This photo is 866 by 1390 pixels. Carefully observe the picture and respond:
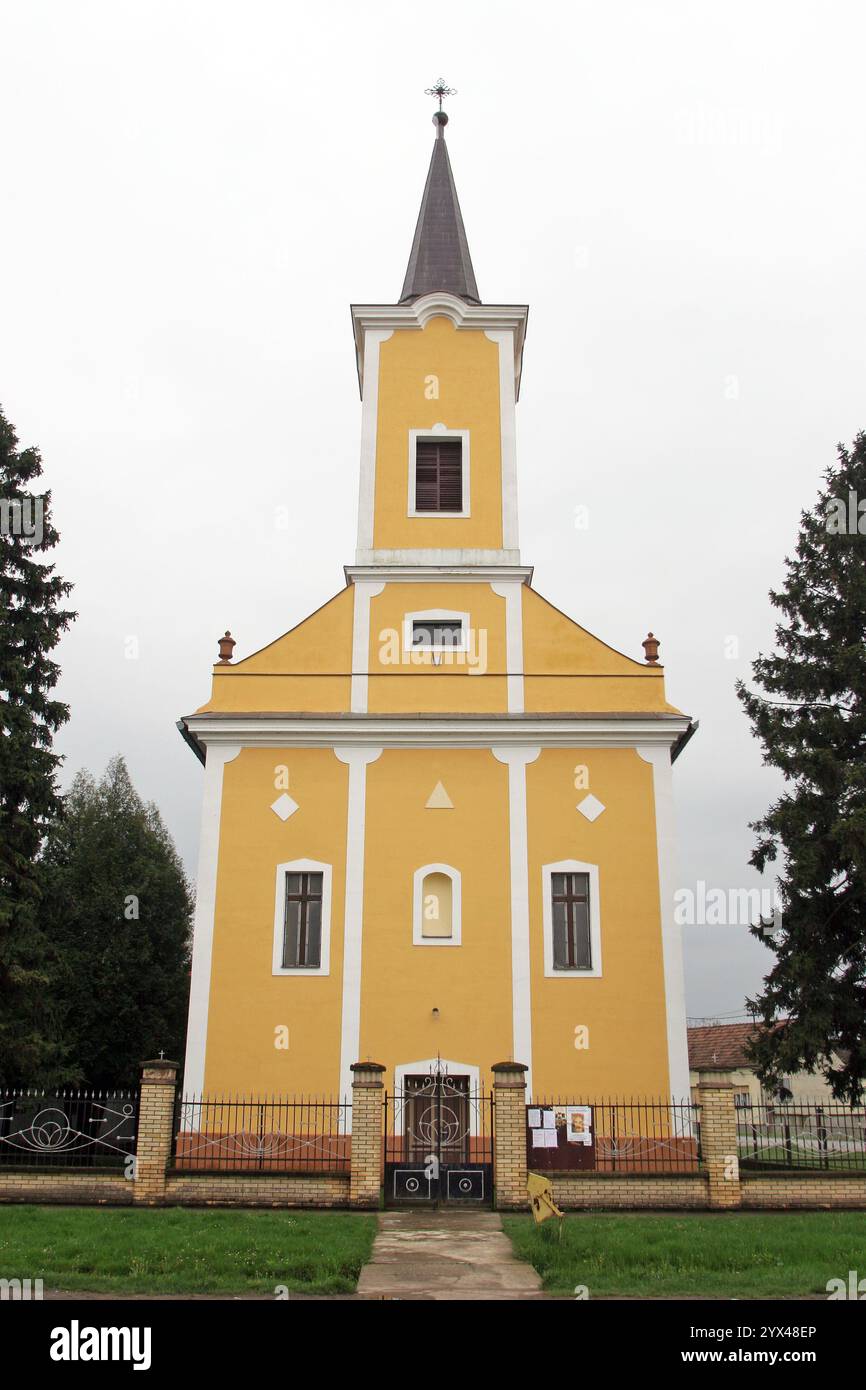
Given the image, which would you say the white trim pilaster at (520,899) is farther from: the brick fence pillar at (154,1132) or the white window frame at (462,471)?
the brick fence pillar at (154,1132)

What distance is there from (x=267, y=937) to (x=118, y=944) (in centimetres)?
1783

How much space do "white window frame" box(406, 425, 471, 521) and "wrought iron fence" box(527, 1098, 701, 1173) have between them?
10717mm

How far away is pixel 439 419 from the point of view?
22984 millimetres

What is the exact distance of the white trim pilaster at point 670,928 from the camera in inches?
710

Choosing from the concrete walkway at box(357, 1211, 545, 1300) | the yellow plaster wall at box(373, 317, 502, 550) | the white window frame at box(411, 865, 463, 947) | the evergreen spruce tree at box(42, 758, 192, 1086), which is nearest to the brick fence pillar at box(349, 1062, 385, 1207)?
the concrete walkway at box(357, 1211, 545, 1300)

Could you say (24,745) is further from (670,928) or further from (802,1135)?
(802,1135)

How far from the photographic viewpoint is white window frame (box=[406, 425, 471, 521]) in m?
22.1

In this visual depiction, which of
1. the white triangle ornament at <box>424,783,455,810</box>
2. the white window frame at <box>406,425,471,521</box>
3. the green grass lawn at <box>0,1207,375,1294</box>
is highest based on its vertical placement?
the white window frame at <box>406,425,471,521</box>

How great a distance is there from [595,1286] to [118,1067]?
2788 centimetres

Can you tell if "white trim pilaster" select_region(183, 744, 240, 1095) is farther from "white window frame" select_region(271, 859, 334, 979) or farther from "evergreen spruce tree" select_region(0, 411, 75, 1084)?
"evergreen spruce tree" select_region(0, 411, 75, 1084)

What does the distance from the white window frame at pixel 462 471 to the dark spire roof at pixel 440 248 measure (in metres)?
3.10

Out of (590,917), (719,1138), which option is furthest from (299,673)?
(719,1138)

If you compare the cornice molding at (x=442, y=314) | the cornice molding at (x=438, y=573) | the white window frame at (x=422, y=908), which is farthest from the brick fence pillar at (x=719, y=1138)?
the cornice molding at (x=442, y=314)
